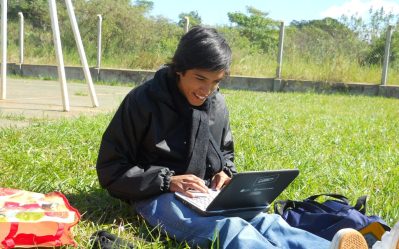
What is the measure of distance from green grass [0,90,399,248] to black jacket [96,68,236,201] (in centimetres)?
20

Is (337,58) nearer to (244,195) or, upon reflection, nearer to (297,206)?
(297,206)

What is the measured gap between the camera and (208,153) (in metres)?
2.62

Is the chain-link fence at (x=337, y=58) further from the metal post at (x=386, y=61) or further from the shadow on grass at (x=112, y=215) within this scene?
the shadow on grass at (x=112, y=215)

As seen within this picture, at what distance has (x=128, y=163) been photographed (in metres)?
2.43

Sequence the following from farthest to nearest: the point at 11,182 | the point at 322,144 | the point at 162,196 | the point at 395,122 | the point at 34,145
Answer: the point at 395,122 → the point at 322,144 → the point at 34,145 → the point at 11,182 → the point at 162,196

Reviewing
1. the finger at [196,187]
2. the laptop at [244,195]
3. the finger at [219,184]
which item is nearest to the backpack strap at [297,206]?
the laptop at [244,195]

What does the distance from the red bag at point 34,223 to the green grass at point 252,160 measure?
0.34 ft

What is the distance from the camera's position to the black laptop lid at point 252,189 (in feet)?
6.89

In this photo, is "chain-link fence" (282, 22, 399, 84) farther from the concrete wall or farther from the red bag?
the red bag

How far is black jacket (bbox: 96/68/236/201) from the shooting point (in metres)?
2.39

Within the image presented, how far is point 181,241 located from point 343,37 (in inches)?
539

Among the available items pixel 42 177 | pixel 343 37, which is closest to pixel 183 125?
pixel 42 177

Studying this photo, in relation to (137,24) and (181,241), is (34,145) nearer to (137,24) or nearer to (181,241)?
(181,241)

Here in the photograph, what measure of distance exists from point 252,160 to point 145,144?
143 centimetres
